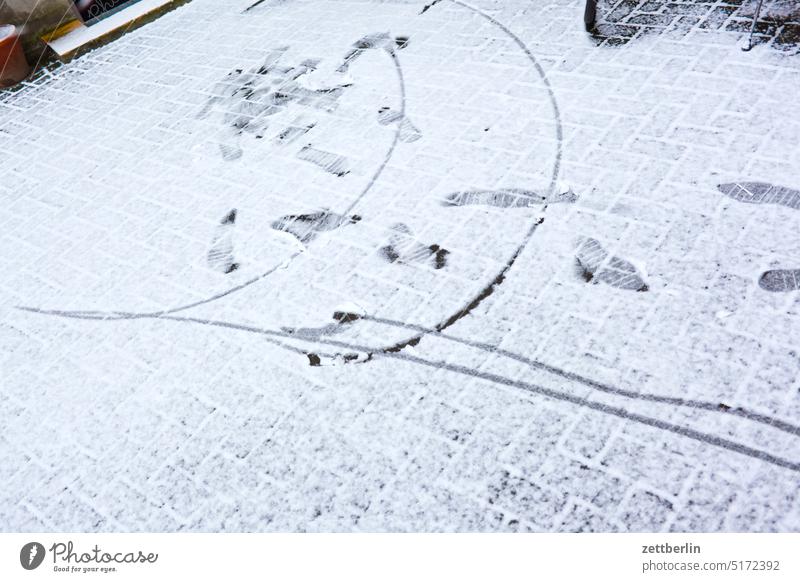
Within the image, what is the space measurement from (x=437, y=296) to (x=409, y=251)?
0.30m

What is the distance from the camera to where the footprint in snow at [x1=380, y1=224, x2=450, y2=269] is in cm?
258

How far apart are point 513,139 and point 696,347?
1.45m

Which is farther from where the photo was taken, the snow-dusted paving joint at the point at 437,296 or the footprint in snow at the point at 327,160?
the footprint in snow at the point at 327,160

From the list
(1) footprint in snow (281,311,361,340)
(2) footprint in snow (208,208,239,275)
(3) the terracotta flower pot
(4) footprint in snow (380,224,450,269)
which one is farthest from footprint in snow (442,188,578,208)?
(3) the terracotta flower pot

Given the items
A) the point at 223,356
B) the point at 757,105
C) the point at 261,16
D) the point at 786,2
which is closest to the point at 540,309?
the point at 223,356

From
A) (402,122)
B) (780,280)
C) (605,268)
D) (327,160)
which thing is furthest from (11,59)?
(780,280)

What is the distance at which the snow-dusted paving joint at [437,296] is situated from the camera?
1.90 metres

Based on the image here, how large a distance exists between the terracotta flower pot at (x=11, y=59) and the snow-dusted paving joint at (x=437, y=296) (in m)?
1.77

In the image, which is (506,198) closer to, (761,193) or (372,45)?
(761,193)

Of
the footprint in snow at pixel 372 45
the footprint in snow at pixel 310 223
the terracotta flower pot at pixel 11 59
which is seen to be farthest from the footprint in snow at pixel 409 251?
the terracotta flower pot at pixel 11 59

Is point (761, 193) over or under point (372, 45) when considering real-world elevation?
under

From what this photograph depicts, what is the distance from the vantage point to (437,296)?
244cm

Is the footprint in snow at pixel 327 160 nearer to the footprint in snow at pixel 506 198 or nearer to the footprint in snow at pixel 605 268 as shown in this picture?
the footprint in snow at pixel 506 198
